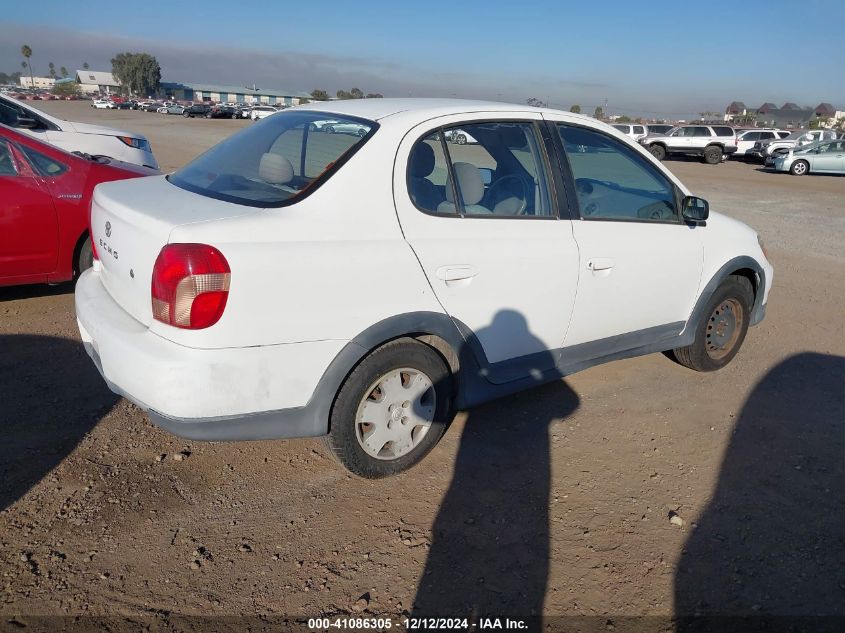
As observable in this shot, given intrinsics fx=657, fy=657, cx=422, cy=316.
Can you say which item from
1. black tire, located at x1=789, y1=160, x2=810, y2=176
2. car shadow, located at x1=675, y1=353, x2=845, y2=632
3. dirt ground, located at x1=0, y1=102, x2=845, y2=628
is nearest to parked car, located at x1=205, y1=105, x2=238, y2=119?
black tire, located at x1=789, y1=160, x2=810, y2=176

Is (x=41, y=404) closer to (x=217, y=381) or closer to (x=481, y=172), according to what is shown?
(x=217, y=381)

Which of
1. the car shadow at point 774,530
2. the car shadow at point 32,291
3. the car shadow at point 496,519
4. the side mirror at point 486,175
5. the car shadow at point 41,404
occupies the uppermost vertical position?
the side mirror at point 486,175

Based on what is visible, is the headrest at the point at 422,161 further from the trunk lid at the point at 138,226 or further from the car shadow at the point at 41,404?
the car shadow at the point at 41,404

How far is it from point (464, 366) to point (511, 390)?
0.41 m

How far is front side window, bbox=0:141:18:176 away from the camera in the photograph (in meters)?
5.12

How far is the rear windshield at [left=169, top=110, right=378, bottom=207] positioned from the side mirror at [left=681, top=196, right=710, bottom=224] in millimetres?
2127

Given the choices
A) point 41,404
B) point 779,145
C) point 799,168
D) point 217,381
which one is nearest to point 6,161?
point 41,404

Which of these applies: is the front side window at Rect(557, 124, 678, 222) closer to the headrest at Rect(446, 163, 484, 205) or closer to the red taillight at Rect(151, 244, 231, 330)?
the headrest at Rect(446, 163, 484, 205)

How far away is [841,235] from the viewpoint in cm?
1107

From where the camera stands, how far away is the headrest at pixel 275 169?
3182 millimetres

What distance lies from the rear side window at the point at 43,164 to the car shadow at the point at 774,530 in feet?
17.3

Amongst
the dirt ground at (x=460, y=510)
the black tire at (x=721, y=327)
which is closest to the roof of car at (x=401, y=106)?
the dirt ground at (x=460, y=510)

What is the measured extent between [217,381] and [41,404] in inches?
74.5

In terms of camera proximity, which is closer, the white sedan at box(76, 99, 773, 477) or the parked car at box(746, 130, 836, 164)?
the white sedan at box(76, 99, 773, 477)
